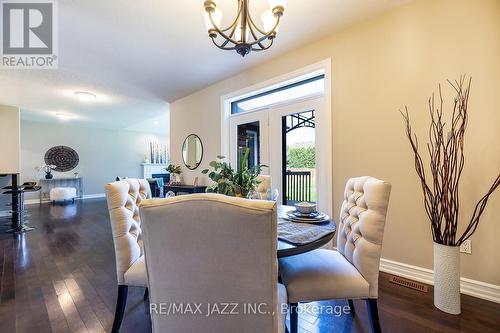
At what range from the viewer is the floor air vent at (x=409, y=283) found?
1951 mm

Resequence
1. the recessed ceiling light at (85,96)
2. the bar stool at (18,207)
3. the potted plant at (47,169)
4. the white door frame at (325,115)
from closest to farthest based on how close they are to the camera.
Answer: the white door frame at (325,115) → the bar stool at (18,207) → the recessed ceiling light at (85,96) → the potted plant at (47,169)

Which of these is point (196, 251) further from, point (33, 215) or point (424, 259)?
point (33, 215)

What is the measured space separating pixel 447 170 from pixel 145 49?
3.50m

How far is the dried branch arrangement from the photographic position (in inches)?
68.2

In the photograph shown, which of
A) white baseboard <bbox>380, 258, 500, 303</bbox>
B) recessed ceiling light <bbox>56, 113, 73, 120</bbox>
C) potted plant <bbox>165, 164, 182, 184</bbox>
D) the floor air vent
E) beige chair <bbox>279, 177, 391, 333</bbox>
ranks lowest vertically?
the floor air vent

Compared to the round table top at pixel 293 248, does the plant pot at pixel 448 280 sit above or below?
below

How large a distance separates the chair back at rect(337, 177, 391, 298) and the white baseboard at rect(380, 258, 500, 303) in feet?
3.75

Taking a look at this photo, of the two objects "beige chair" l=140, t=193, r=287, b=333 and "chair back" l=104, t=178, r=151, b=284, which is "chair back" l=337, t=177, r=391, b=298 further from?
"chair back" l=104, t=178, r=151, b=284

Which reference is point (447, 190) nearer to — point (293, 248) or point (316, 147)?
point (316, 147)

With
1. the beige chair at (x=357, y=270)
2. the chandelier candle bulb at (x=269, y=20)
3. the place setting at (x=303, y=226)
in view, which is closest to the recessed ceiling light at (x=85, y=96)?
the chandelier candle bulb at (x=269, y=20)

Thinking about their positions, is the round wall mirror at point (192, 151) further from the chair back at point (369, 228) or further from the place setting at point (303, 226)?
the chair back at point (369, 228)

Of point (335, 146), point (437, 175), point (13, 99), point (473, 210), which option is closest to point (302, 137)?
point (335, 146)

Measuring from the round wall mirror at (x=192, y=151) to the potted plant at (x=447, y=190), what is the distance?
3.53 metres

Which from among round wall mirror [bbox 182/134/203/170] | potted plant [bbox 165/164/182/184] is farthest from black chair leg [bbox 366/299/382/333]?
potted plant [bbox 165/164/182/184]
